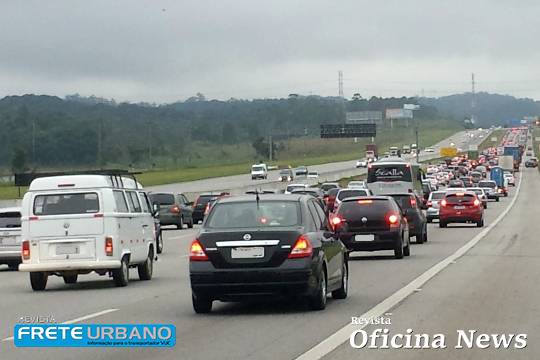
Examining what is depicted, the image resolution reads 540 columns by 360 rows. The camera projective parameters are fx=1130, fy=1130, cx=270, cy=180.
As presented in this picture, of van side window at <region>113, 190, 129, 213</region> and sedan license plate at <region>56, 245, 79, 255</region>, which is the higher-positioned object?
van side window at <region>113, 190, 129, 213</region>

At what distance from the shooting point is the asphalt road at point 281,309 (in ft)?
41.9

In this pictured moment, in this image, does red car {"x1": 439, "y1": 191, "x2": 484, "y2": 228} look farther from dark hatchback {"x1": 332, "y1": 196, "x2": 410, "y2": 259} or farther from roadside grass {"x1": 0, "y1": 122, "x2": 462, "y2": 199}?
roadside grass {"x1": 0, "y1": 122, "x2": 462, "y2": 199}

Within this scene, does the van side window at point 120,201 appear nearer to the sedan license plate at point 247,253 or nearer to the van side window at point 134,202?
the van side window at point 134,202

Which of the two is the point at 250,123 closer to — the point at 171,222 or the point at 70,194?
the point at 171,222

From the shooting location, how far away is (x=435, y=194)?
191ft

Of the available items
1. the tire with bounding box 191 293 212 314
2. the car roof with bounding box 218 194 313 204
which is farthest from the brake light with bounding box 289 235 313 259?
the tire with bounding box 191 293 212 314

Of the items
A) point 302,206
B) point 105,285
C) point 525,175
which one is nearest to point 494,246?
point 105,285

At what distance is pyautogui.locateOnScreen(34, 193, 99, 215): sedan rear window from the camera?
824 inches

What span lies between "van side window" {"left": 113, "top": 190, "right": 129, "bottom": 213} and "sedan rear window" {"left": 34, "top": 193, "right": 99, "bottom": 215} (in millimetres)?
482

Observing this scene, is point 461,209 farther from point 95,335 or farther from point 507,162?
point 507,162

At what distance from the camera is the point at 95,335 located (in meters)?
14.2

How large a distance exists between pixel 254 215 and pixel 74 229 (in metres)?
5.64

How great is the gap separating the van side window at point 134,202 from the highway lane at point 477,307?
241 inches

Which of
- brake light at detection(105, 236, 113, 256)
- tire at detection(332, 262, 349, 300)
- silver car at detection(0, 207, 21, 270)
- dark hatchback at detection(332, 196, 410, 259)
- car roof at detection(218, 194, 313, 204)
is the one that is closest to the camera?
car roof at detection(218, 194, 313, 204)
